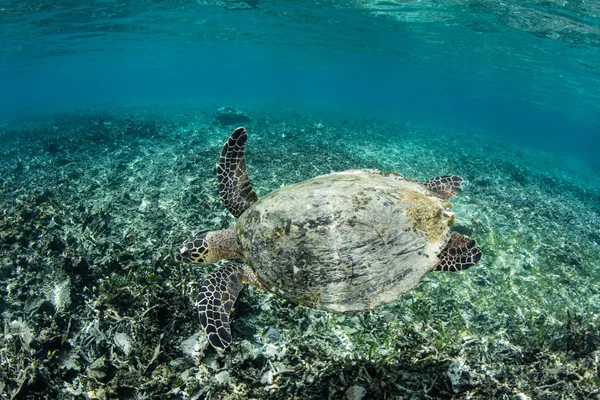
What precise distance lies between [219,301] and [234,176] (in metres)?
2.08

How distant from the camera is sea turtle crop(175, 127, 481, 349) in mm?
3564

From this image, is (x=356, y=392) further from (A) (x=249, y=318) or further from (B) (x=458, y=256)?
(B) (x=458, y=256)

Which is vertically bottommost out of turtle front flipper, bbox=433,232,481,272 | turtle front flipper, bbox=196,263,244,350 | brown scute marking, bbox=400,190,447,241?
turtle front flipper, bbox=196,263,244,350

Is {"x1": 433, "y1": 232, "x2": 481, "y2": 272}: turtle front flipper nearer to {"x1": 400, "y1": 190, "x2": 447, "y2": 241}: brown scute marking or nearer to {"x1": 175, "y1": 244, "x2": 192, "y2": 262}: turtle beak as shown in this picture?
{"x1": 400, "y1": 190, "x2": 447, "y2": 241}: brown scute marking

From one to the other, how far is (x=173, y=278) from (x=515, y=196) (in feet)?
41.6

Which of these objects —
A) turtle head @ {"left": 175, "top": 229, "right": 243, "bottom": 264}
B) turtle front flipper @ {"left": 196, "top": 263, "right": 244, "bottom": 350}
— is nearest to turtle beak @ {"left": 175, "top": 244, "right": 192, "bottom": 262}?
turtle head @ {"left": 175, "top": 229, "right": 243, "bottom": 264}

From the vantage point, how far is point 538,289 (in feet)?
20.4

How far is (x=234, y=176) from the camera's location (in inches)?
199

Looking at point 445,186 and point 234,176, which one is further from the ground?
point 234,176

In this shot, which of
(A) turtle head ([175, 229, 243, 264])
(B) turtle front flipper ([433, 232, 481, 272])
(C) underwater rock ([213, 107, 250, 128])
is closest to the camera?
(B) turtle front flipper ([433, 232, 481, 272])

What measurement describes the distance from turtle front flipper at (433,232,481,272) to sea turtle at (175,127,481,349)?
1 cm

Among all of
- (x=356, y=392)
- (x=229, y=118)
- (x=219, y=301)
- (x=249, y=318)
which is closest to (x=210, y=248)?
(x=219, y=301)

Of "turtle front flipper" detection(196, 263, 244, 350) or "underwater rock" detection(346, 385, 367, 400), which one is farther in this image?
"turtle front flipper" detection(196, 263, 244, 350)

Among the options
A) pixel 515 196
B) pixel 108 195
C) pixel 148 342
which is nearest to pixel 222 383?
pixel 148 342
